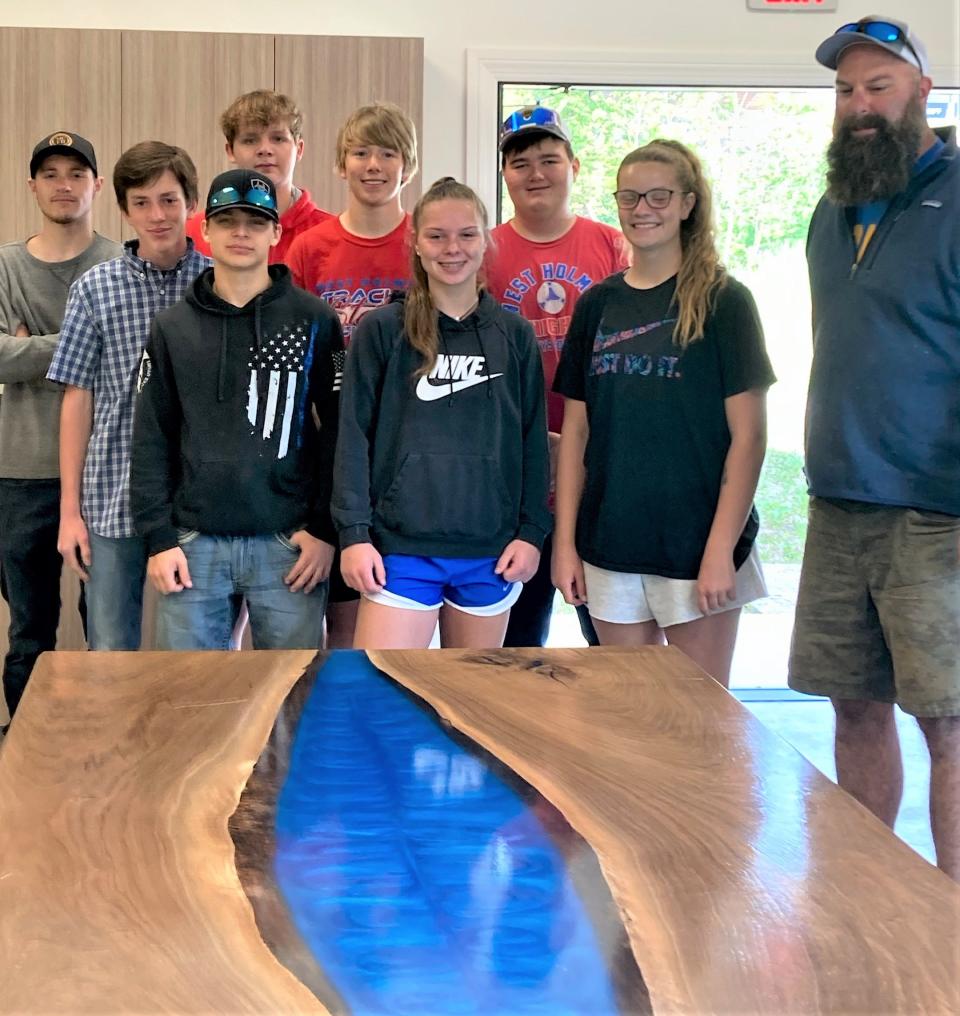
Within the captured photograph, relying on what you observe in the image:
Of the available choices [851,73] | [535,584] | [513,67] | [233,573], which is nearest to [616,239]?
[851,73]

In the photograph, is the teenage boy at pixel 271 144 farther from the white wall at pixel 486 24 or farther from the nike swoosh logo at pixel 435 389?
the white wall at pixel 486 24

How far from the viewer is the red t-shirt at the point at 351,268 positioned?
250cm

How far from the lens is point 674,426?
2.16 m

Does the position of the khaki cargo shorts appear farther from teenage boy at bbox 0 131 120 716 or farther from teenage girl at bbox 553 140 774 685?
teenage boy at bbox 0 131 120 716

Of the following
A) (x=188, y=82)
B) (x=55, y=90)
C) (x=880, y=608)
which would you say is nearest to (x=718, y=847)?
(x=880, y=608)

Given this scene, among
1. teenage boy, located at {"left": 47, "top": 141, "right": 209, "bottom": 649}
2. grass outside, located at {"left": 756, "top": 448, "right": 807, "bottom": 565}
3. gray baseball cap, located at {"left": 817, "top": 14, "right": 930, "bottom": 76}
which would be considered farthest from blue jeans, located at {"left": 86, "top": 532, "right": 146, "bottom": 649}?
grass outside, located at {"left": 756, "top": 448, "right": 807, "bottom": 565}

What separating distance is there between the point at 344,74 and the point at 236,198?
1620mm

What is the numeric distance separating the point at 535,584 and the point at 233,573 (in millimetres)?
723

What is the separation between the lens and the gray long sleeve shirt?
2.76 metres

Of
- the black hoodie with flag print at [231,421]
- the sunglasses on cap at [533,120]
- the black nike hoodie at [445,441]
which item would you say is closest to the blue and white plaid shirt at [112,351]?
the black hoodie with flag print at [231,421]

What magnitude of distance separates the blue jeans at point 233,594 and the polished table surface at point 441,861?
29.4 inches

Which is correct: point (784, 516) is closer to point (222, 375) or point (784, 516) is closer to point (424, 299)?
point (424, 299)

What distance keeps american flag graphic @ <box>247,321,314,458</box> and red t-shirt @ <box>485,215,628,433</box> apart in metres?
0.51

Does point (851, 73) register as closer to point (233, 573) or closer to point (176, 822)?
point (233, 573)
